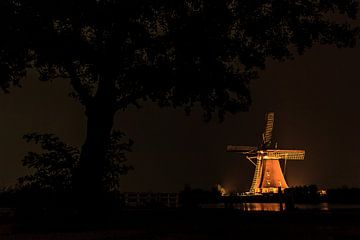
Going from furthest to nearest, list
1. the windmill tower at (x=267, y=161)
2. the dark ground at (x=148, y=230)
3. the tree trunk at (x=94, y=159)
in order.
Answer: the windmill tower at (x=267, y=161), the tree trunk at (x=94, y=159), the dark ground at (x=148, y=230)

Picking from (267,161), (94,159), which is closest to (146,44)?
(94,159)

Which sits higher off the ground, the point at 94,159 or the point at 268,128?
the point at 268,128

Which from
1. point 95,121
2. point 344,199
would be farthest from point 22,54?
point 344,199

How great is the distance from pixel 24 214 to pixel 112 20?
9.45 metres

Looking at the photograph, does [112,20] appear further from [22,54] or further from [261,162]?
[261,162]

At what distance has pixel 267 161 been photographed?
8138 centimetres

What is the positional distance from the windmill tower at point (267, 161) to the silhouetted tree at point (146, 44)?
5590 centimetres

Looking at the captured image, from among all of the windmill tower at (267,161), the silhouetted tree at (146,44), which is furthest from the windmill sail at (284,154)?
the silhouetted tree at (146,44)

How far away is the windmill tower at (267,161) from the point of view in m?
78.4

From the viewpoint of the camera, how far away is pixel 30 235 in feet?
56.7

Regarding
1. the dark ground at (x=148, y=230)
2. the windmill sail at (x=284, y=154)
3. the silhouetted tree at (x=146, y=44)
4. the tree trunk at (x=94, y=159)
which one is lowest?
the dark ground at (x=148, y=230)

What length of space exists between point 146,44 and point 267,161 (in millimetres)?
62745

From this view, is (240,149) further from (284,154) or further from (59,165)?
(59,165)

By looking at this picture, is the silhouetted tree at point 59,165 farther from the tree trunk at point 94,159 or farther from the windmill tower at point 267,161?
the windmill tower at point 267,161
